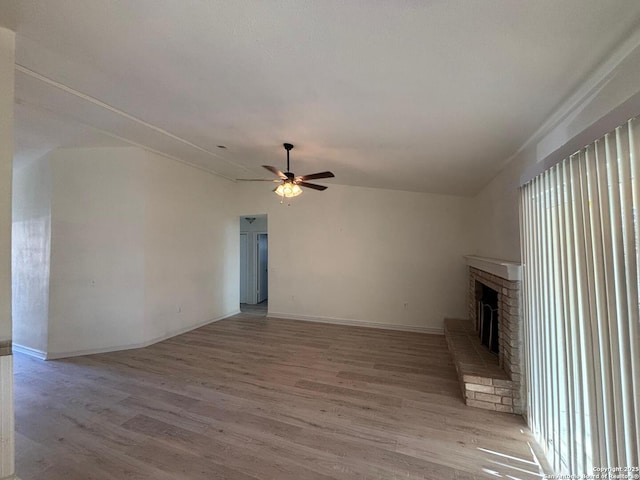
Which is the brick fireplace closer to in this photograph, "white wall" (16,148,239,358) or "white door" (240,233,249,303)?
"white wall" (16,148,239,358)

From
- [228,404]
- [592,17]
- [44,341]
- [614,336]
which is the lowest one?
[228,404]

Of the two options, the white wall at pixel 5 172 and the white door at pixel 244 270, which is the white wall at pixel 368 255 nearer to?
the white door at pixel 244 270

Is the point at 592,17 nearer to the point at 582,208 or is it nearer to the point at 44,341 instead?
the point at 582,208

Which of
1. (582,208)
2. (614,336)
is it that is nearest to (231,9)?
(582,208)

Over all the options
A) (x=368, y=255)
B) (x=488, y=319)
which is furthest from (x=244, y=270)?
(x=488, y=319)

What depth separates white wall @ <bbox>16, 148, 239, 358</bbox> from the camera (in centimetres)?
387

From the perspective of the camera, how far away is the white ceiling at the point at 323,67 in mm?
1198

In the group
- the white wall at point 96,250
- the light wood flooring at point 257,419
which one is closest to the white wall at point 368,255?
the light wood flooring at point 257,419

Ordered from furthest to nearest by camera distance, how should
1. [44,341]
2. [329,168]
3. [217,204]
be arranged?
[217,204]
[329,168]
[44,341]

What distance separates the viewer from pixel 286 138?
3000mm

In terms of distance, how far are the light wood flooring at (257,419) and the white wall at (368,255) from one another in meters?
1.37

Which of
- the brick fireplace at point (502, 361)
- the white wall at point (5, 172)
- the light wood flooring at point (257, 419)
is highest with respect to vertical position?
the white wall at point (5, 172)

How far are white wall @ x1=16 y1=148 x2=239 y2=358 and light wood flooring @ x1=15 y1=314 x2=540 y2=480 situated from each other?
1.34ft

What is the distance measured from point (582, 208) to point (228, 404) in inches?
133
